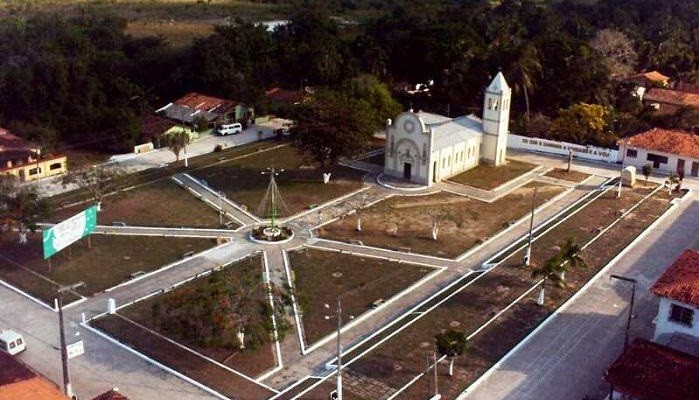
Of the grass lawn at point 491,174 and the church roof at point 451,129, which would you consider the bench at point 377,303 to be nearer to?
the church roof at point 451,129

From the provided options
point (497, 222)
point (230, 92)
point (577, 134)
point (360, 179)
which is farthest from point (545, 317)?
point (230, 92)

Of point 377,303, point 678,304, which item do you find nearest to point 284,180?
point 377,303

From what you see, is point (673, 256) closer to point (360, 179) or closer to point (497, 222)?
point (497, 222)

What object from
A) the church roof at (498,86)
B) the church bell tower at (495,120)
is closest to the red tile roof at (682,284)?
the church bell tower at (495,120)

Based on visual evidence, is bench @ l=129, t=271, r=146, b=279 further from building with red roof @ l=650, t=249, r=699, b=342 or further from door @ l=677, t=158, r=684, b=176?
door @ l=677, t=158, r=684, b=176

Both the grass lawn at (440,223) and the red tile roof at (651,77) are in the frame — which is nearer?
the grass lawn at (440,223)

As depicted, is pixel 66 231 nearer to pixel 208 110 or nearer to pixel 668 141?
pixel 208 110

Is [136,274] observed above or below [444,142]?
below
